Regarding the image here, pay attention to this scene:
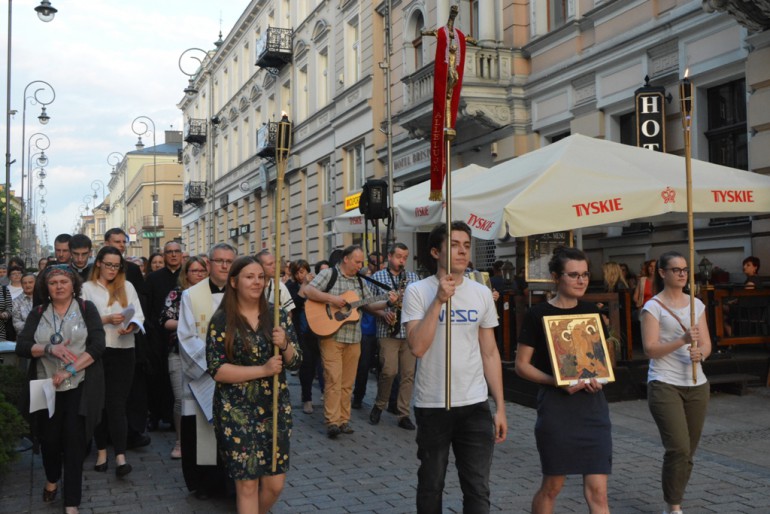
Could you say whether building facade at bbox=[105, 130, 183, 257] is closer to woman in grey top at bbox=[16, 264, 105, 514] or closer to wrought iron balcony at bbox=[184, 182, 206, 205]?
wrought iron balcony at bbox=[184, 182, 206, 205]

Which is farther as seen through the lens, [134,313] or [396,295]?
[396,295]

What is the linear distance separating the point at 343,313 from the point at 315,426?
1.43 m

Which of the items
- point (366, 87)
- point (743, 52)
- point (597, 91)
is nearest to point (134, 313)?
point (743, 52)

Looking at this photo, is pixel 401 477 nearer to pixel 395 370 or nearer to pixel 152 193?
pixel 395 370

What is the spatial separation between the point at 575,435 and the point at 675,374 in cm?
129

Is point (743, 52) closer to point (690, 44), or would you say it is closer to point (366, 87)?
point (690, 44)

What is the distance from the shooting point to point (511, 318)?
11836mm

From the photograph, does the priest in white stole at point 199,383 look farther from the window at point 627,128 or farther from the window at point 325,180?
the window at point 325,180

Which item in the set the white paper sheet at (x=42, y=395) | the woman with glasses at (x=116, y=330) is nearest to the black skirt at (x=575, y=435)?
the white paper sheet at (x=42, y=395)

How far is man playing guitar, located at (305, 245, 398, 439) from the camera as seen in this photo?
9047 millimetres

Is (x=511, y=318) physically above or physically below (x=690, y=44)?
below

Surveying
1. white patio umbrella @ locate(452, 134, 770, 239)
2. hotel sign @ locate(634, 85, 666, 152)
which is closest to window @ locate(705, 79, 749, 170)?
hotel sign @ locate(634, 85, 666, 152)

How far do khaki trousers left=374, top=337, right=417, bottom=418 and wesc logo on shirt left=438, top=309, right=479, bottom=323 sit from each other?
4.91 metres

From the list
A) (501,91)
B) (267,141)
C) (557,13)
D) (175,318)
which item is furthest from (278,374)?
(267,141)
